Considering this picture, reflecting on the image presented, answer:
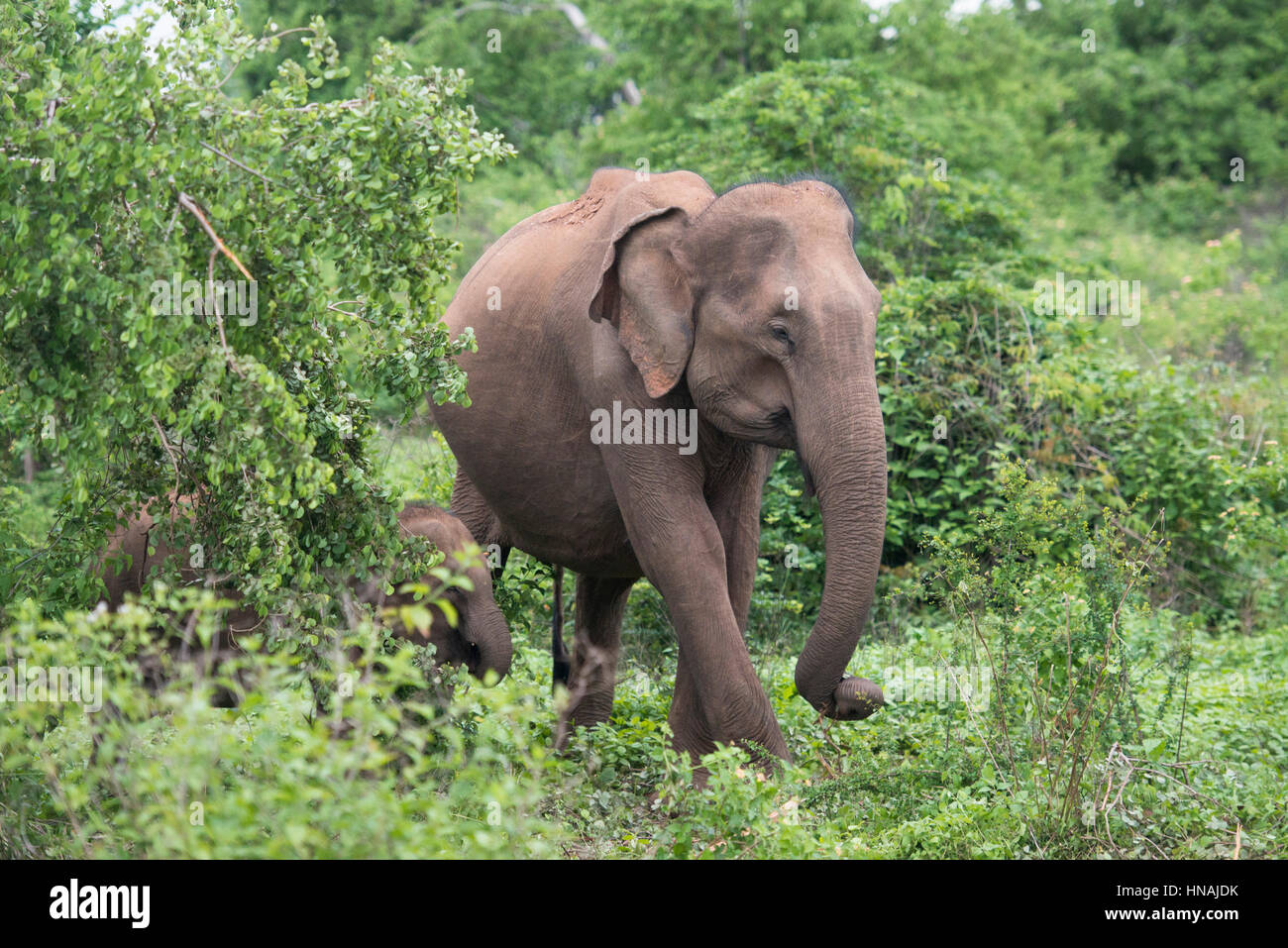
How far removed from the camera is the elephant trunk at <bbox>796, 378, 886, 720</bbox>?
6.00 m

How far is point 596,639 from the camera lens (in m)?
8.43

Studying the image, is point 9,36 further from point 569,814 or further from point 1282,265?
point 1282,265

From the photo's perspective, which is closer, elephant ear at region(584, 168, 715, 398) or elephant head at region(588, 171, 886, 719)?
elephant head at region(588, 171, 886, 719)

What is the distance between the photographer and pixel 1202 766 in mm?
7250

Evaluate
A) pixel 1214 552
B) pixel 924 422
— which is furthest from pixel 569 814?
pixel 1214 552

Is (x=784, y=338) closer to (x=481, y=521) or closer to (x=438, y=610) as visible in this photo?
(x=438, y=610)

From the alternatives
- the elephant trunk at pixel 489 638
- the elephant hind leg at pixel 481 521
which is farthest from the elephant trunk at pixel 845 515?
the elephant hind leg at pixel 481 521

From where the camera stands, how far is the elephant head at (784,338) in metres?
6.02

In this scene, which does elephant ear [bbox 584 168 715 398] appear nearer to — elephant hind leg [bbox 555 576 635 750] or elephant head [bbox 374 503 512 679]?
elephant head [bbox 374 503 512 679]

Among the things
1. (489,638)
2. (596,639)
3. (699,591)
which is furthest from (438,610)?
(699,591)

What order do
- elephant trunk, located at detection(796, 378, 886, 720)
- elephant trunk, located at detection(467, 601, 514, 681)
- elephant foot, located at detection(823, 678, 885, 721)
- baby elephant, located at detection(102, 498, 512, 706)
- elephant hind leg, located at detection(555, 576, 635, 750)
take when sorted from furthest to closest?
1. elephant hind leg, located at detection(555, 576, 635, 750)
2. elephant trunk, located at detection(467, 601, 514, 681)
3. baby elephant, located at detection(102, 498, 512, 706)
4. elephant foot, located at detection(823, 678, 885, 721)
5. elephant trunk, located at detection(796, 378, 886, 720)

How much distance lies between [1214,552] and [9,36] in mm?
9249

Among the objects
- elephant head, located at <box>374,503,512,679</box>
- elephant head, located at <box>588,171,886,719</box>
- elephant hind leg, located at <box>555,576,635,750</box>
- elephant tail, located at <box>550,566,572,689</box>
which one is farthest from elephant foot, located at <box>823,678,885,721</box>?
elephant tail, located at <box>550,566,572,689</box>

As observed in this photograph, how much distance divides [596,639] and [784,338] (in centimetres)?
278
